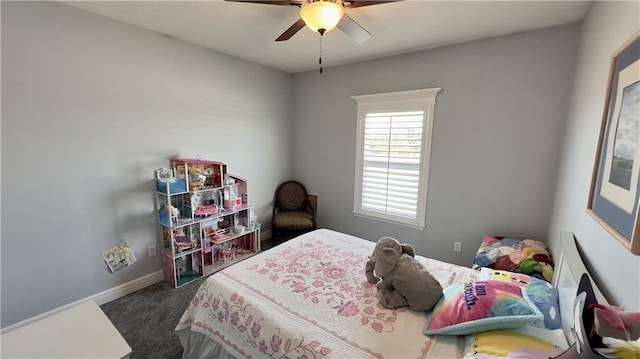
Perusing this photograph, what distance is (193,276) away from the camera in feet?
9.32

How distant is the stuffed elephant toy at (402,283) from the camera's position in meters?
1.43

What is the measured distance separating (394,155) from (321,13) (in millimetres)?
1956

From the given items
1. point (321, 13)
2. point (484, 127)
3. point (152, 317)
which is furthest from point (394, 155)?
point (152, 317)

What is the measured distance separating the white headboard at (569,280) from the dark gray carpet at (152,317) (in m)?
2.25

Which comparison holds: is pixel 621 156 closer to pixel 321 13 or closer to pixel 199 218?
pixel 321 13

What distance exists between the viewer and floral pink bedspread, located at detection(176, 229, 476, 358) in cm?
122

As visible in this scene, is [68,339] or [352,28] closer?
[68,339]

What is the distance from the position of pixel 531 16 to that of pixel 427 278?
2.21 m

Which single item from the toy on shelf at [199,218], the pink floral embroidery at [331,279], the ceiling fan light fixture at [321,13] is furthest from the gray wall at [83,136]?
the ceiling fan light fixture at [321,13]

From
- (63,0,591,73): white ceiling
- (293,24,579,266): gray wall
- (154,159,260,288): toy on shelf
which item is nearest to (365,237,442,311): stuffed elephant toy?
(293,24,579,266): gray wall

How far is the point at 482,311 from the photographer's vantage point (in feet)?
3.88

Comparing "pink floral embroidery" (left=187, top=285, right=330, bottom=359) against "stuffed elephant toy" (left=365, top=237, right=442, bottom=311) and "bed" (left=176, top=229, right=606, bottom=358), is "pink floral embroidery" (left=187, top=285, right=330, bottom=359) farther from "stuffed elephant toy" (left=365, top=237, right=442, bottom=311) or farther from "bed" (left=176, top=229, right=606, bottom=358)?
"stuffed elephant toy" (left=365, top=237, right=442, bottom=311)

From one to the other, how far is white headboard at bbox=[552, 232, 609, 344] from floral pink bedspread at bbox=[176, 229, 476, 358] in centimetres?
45

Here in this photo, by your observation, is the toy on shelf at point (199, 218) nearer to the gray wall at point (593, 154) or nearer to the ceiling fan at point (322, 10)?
the ceiling fan at point (322, 10)
